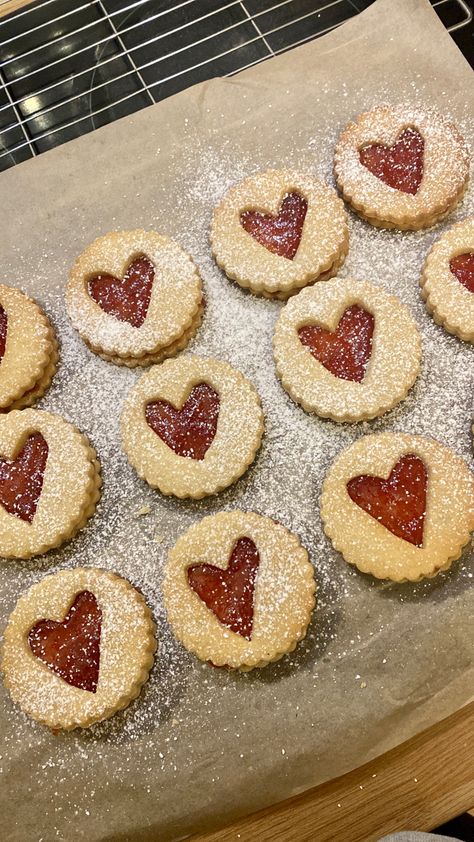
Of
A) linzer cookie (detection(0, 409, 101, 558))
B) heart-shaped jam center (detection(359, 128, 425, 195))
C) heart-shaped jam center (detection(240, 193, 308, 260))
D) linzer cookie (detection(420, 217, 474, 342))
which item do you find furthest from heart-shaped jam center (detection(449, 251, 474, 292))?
linzer cookie (detection(0, 409, 101, 558))

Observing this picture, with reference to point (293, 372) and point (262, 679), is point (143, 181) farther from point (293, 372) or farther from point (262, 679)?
point (262, 679)

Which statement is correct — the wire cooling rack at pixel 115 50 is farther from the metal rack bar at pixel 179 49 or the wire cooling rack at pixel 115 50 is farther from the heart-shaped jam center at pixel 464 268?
the heart-shaped jam center at pixel 464 268

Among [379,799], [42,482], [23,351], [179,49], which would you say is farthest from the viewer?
[179,49]

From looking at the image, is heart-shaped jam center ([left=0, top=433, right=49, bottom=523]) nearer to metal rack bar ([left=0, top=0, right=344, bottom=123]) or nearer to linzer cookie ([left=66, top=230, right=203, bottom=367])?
linzer cookie ([left=66, top=230, right=203, bottom=367])

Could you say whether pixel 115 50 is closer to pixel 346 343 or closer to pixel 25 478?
pixel 346 343

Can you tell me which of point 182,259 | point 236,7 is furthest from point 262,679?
point 236,7

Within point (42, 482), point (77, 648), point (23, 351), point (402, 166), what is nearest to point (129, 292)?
point (23, 351)
